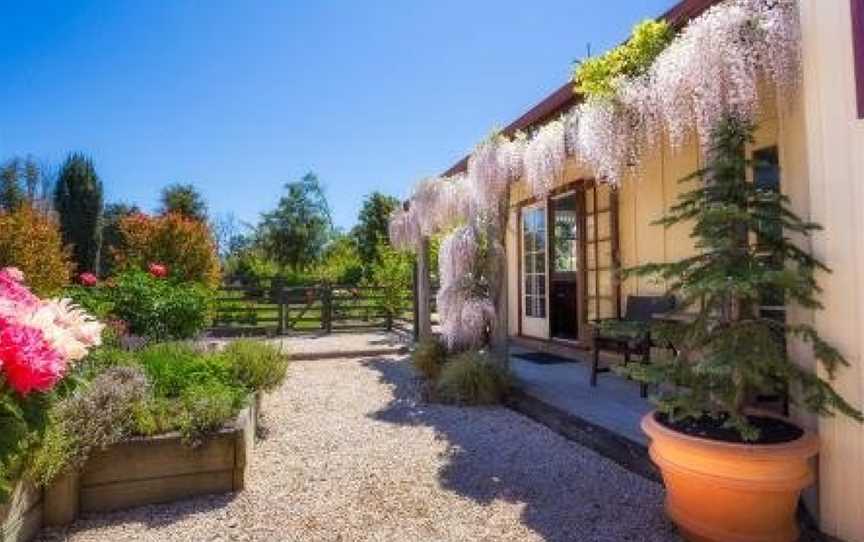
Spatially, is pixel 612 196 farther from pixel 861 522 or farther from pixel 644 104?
pixel 861 522

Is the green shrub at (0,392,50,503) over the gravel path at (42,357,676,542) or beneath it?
over

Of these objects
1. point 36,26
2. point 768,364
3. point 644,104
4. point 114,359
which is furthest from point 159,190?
point 768,364

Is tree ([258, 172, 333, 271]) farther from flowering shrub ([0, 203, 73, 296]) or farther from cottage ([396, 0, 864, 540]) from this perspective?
cottage ([396, 0, 864, 540])

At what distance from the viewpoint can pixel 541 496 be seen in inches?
108

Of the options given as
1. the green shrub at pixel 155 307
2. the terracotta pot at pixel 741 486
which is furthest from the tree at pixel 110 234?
the terracotta pot at pixel 741 486

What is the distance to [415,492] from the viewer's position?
2.83m

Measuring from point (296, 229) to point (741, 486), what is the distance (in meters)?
21.3

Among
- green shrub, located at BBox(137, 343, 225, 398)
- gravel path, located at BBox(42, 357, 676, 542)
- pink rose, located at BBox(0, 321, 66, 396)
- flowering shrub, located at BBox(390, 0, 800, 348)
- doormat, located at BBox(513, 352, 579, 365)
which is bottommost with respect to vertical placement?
gravel path, located at BBox(42, 357, 676, 542)

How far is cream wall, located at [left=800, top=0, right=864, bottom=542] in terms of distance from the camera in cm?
206

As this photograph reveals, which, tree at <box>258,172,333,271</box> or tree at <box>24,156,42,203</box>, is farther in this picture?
tree at <box>24,156,42,203</box>

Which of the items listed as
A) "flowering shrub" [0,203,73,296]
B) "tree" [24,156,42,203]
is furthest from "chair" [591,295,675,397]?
"tree" [24,156,42,203]

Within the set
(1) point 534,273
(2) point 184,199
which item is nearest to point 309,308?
(1) point 534,273

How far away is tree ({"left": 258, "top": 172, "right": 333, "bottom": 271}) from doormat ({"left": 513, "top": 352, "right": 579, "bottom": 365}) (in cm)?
1658

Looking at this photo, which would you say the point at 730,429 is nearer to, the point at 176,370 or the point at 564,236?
the point at 176,370
